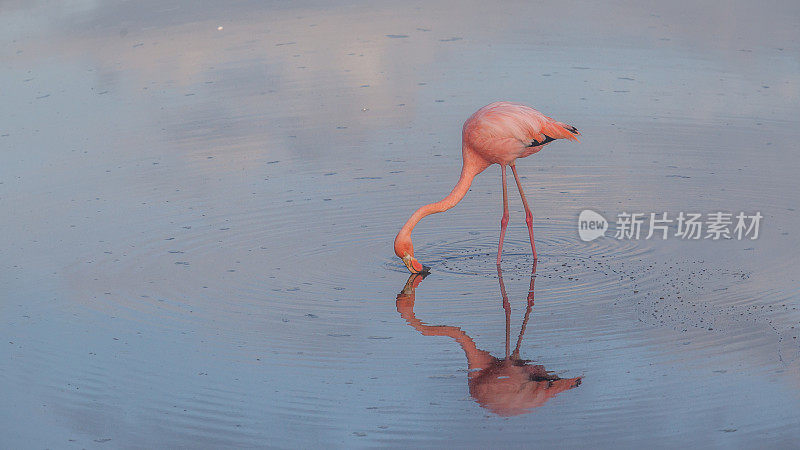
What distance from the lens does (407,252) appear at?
853 centimetres

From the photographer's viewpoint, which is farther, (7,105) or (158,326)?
(7,105)

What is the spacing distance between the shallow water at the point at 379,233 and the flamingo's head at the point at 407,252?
0.17 m

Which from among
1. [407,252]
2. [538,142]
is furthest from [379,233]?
[538,142]

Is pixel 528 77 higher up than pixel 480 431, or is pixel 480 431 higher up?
pixel 480 431

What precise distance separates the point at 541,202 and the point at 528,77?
3397mm

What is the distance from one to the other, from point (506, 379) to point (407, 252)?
189 cm

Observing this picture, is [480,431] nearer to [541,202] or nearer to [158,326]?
[158,326]

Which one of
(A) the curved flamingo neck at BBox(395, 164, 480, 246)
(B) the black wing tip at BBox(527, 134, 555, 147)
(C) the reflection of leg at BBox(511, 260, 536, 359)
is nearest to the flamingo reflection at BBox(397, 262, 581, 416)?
(C) the reflection of leg at BBox(511, 260, 536, 359)

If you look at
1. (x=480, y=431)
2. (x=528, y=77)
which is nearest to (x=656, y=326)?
(x=480, y=431)

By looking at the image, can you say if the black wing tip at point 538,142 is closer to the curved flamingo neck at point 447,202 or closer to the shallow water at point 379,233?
the curved flamingo neck at point 447,202

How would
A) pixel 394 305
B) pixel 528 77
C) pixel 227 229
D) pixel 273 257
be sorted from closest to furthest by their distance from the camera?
pixel 394 305
pixel 273 257
pixel 227 229
pixel 528 77

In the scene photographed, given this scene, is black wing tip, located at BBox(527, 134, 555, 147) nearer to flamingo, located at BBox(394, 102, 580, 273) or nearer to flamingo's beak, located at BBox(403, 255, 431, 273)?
flamingo, located at BBox(394, 102, 580, 273)

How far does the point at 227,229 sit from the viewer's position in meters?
9.50

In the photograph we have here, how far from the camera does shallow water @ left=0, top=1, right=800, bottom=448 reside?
6.59 m
